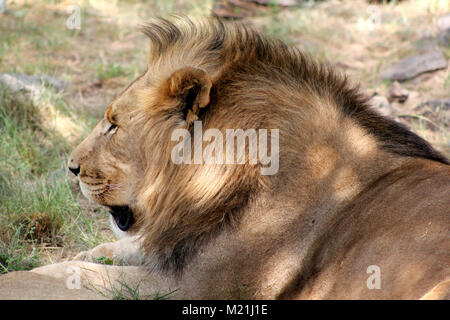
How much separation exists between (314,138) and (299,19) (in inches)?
218

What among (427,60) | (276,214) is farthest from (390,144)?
(427,60)

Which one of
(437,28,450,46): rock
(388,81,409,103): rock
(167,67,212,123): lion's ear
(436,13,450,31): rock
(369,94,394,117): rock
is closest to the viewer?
(167,67,212,123): lion's ear

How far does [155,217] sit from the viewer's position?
3318 mm

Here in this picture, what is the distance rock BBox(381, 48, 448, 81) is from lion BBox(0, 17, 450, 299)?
361 cm

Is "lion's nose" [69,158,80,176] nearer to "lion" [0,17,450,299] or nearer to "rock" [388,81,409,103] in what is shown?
"lion" [0,17,450,299]

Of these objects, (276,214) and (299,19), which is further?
(299,19)

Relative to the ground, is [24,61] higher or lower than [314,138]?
higher

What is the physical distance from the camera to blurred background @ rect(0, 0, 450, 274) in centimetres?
434

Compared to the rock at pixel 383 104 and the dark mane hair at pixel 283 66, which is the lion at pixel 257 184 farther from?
the rock at pixel 383 104

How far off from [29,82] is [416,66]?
12.9 feet

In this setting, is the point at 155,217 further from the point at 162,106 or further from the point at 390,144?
the point at 390,144

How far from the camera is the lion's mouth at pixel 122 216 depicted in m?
3.53

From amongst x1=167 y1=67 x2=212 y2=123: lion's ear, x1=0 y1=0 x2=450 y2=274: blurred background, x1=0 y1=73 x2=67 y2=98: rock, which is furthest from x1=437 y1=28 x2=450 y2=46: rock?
x1=167 y1=67 x2=212 y2=123: lion's ear
